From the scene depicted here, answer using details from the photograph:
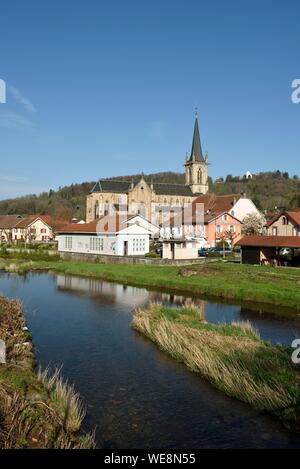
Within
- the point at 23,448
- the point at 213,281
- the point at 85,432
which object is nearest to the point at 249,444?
the point at 85,432

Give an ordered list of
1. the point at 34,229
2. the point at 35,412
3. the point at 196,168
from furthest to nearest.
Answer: the point at 196,168 < the point at 34,229 < the point at 35,412

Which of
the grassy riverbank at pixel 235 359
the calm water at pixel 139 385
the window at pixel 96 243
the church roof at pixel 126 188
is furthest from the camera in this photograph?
the church roof at pixel 126 188

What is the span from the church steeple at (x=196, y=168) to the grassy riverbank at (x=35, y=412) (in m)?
77.3

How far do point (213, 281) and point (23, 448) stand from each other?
72.2 ft

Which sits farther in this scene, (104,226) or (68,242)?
(68,242)

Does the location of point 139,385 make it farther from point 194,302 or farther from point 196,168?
point 196,168

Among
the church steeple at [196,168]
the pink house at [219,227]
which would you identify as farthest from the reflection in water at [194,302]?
the church steeple at [196,168]

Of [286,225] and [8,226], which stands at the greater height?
[8,226]

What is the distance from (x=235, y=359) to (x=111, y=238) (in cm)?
3273

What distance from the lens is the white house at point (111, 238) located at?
4369 centimetres

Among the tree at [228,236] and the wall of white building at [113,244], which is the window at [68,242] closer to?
the wall of white building at [113,244]

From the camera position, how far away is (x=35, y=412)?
8539mm

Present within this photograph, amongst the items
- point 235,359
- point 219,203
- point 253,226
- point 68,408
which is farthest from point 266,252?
point 219,203

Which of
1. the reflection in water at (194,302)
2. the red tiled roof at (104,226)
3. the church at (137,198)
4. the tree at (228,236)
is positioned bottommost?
the reflection in water at (194,302)
